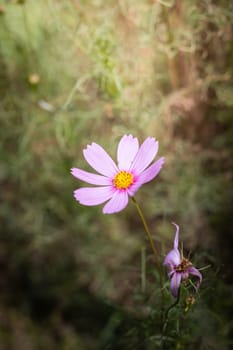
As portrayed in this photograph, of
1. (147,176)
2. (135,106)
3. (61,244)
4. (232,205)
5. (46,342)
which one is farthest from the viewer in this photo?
(61,244)

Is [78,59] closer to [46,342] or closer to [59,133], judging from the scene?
[59,133]

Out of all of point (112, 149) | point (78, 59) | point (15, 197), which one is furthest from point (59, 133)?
point (15, 197)

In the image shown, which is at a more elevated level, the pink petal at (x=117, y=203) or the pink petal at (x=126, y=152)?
the pink petal at (x=126, y=152)

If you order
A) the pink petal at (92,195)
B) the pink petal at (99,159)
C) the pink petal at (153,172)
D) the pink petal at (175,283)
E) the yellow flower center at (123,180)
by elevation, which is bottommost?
the pink petal at (175,283)

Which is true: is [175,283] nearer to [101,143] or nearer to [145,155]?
[145,155]

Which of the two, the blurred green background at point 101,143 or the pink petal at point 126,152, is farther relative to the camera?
the blurred green background at point 101,143

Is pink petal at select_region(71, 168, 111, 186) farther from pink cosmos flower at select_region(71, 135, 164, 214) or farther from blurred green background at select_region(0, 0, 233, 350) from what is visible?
blurred green background at select_region(0, 0, 233, 350)

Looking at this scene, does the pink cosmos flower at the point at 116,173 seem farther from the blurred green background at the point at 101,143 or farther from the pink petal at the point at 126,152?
the blurred green background at the point at 101,143

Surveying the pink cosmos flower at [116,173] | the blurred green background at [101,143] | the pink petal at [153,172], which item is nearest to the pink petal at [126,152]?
the pink cosmos flower at [116,173]

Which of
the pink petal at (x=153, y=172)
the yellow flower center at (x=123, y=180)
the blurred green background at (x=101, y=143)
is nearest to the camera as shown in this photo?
the pink petal at (x=153, y=172)
